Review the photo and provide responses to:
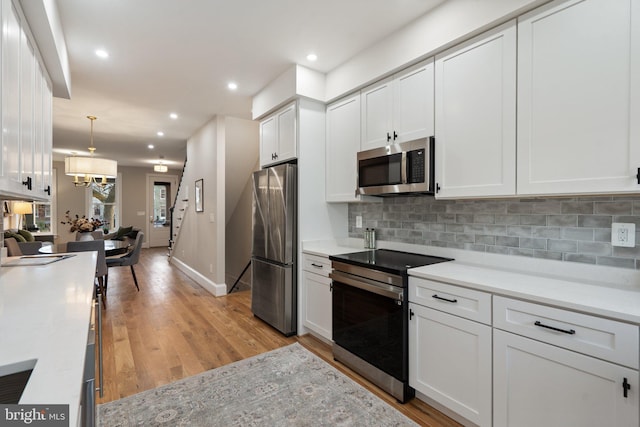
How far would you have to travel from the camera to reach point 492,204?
2145 millimetres

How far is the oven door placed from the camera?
6.68 feet

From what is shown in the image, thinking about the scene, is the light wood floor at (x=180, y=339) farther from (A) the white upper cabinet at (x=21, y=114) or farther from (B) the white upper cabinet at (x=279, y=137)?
(B) the white upper cabinet at (x=279, y=137)

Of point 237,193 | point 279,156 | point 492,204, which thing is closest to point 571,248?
point 492,204

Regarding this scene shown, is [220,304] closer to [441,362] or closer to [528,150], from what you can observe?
[441,362]

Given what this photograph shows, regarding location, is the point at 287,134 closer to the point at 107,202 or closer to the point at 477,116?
the point at 477,116

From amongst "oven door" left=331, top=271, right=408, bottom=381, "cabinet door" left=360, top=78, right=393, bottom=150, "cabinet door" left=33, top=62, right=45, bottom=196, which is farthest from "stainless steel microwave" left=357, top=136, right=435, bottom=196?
"cabinet door" left=33, top=62, right=45, bottom=196

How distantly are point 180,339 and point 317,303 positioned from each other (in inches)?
55.5

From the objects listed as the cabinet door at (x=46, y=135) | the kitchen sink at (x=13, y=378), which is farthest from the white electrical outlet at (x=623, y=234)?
the cabinet door at (x=46, y=135)

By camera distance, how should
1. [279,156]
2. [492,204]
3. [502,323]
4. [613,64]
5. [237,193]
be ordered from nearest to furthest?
1. [613,64]
2. [502,323]
3. [492,204]
4. [279,156]
5. [237,193]

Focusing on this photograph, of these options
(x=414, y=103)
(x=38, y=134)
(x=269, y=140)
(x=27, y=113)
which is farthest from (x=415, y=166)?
(x=38, y=134)

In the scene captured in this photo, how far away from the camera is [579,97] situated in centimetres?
155

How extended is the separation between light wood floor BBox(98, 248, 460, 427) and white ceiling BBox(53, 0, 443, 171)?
2.67 metres

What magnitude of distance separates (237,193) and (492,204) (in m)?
4.01

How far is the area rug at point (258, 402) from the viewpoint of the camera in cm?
187
